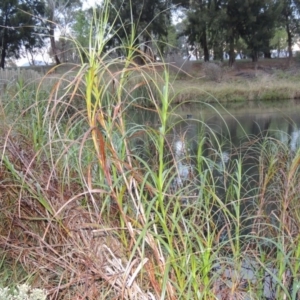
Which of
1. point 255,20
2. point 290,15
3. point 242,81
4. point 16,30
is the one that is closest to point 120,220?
point 242,81

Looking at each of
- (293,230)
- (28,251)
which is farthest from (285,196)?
(28,251)

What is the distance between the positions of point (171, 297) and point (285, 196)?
57 centimetres

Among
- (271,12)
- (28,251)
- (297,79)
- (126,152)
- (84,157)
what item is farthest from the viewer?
(271,12)

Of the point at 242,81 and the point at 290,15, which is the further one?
the point at 290,15

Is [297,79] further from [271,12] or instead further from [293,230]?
→ [293,230]

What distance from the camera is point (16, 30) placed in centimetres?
2153

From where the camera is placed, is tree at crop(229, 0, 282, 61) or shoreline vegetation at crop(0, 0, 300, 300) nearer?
shoreline vegetation at crop(0, 0, 300, 300)

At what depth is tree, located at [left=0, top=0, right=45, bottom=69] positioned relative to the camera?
68.1 feet

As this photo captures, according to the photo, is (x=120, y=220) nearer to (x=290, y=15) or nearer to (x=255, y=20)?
(x=255, y=20)

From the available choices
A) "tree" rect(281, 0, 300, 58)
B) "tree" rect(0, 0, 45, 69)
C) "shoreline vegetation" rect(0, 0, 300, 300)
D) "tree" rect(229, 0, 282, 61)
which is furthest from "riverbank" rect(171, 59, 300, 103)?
"tree" rect(0, 0, 45, 69)

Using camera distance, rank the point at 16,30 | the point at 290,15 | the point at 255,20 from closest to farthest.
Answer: the point at 255,20 < the point at 16,30 < the point at 290,15

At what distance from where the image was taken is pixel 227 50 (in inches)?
862

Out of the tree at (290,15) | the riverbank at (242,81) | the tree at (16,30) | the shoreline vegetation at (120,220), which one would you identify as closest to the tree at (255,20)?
the riverbank at (242,81)

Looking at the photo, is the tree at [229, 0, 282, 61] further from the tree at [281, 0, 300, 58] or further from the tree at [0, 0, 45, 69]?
the tree at [0, 0, 45, 69]
